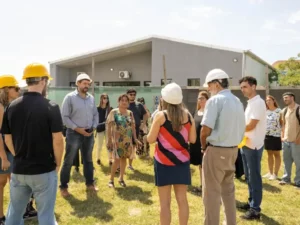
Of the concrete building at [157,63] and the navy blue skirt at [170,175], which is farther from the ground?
the concrete building at [157,63]

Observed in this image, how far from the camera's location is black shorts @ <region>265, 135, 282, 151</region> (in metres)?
6.39

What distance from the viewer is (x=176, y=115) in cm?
321

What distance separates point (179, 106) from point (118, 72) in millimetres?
18910

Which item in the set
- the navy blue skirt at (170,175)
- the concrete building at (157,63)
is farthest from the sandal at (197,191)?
the concrete building at (157,63)

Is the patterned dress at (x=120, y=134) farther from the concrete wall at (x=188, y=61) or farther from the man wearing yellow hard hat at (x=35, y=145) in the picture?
the concrete wall at (x=188, y=61)

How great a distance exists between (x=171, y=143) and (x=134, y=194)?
2.39 meters

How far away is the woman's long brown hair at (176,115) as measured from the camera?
3.20 meters

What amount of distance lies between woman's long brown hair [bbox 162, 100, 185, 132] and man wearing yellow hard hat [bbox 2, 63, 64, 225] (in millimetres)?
1202

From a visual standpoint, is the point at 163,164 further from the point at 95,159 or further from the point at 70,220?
the point at 95,159

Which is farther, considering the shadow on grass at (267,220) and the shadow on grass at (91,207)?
the shadow on grass at (91,207)

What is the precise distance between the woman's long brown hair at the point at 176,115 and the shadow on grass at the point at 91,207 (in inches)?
74.4

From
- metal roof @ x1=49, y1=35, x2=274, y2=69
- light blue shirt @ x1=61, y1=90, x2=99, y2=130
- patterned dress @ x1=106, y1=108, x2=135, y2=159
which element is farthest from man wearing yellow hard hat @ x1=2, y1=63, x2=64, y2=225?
metal roof @ x1=49, y1=35, x2=274, y2=69

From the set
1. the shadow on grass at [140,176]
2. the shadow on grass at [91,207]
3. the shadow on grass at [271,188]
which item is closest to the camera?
the shadow on grass at [91,207]

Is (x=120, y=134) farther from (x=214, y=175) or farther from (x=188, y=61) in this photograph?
(x=188, y=61)
